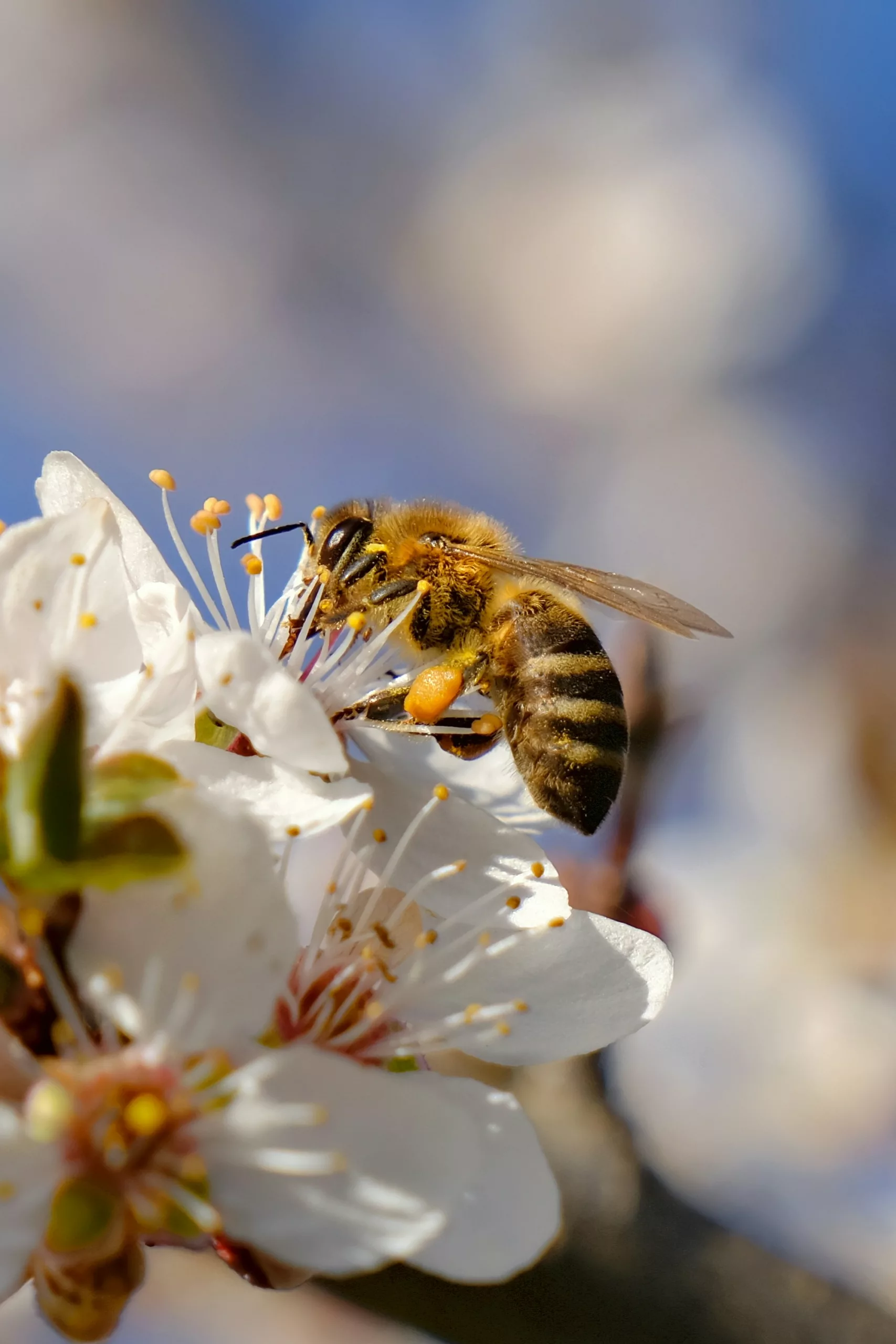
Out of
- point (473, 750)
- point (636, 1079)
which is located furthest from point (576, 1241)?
point (636, 1079)

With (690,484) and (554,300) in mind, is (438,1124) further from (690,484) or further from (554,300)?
(554,300)

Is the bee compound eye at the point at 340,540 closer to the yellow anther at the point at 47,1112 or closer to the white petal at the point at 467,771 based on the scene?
the white petal at the point at 467,771

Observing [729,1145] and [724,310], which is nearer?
[729,1145]

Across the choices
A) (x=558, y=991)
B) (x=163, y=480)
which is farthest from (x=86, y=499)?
(x=558, y=991)

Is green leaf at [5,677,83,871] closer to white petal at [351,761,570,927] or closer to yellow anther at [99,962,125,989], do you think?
yellow anther at [99,962,125,989]

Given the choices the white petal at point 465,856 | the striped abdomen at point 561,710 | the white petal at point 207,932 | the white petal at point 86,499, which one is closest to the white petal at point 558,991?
the white petal at point 465,856
